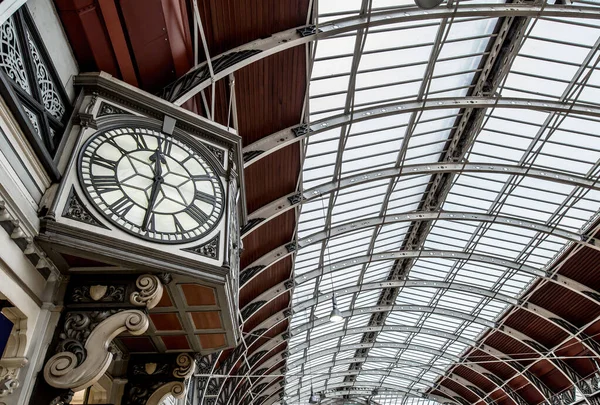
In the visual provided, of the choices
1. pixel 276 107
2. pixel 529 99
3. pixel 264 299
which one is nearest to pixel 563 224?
pixel 529 99

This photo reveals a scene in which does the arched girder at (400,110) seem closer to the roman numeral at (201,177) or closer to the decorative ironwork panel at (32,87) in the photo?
the roman numeral at (201,177)

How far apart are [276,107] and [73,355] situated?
1031 cm

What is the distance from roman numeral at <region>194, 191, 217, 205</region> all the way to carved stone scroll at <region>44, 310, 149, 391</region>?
1.69 metres

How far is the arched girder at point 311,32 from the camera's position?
331 inches

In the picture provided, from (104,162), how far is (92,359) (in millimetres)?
2054

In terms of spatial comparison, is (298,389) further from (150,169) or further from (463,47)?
(150,169)

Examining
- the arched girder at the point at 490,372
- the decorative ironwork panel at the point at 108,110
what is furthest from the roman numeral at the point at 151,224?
the arched girder at the point at 490,372

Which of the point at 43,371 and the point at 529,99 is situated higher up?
the point at 529,99

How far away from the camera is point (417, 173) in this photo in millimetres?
20125

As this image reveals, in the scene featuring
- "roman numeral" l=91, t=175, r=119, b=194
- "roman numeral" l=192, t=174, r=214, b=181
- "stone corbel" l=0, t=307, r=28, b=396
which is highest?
"roman numeral" l=192, t=174, r=214, b=181

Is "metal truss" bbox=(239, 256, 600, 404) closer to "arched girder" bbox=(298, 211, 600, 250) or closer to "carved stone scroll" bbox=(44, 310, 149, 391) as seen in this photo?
"arched girder" bbox=(298, 211, 600, 250)

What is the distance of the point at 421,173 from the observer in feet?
66.5

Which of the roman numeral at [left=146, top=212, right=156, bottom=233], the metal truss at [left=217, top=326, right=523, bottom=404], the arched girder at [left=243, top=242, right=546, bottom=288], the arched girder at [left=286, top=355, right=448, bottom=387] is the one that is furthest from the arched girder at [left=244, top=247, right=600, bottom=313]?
the roman numeral at [left=146, top=212, right=156, bottom=233]

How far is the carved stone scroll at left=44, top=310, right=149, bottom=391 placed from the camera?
4469 mm
